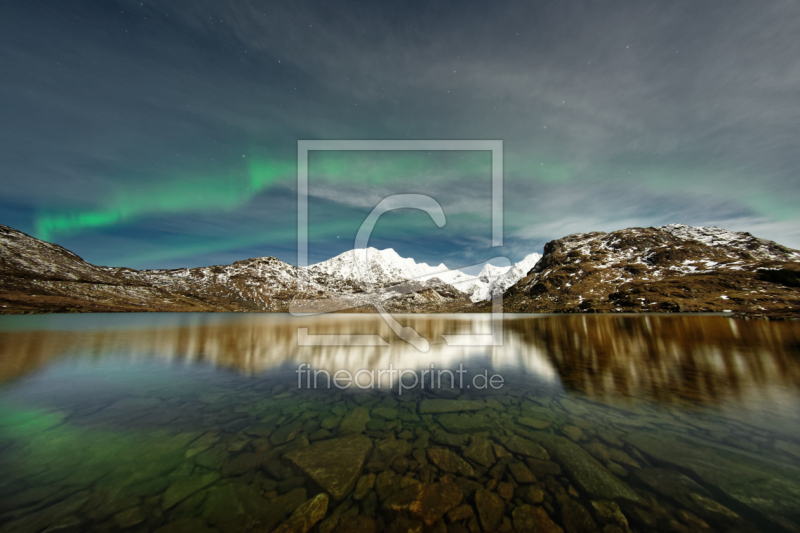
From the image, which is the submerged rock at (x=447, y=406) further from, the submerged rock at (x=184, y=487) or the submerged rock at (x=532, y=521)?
the submerged rock at (x=184, y=487)

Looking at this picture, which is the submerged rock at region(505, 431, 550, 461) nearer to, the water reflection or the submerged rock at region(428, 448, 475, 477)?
the submerged rock at region(428, 448, 475, 477)

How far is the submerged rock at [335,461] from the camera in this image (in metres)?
9.00

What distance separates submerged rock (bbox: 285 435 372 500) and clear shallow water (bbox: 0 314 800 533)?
7cm

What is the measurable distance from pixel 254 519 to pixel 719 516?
43.4 feet

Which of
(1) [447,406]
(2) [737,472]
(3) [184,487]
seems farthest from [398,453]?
(2) [737,472]

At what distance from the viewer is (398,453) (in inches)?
428

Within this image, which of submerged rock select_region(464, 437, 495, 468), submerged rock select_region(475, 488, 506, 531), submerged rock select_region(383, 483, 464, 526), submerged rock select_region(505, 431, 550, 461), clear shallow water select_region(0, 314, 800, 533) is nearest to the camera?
submerged rock select_region(475, 488, 506, 531)

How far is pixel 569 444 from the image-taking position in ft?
37.7

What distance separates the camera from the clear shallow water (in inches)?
298

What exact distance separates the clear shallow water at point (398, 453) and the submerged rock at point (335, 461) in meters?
0.07

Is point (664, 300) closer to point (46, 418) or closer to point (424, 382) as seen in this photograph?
point (424, 382)

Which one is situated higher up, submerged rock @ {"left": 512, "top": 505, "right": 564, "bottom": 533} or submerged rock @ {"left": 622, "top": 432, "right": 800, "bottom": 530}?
submerged rock @ {"left": 512, "top": 505, "right": 564, "bottom": 533}

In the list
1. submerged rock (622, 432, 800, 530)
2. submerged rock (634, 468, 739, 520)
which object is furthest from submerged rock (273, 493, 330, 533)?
submerged rock (622, 432, 800, 530)

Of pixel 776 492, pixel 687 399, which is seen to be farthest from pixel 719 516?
pixel 687 399
